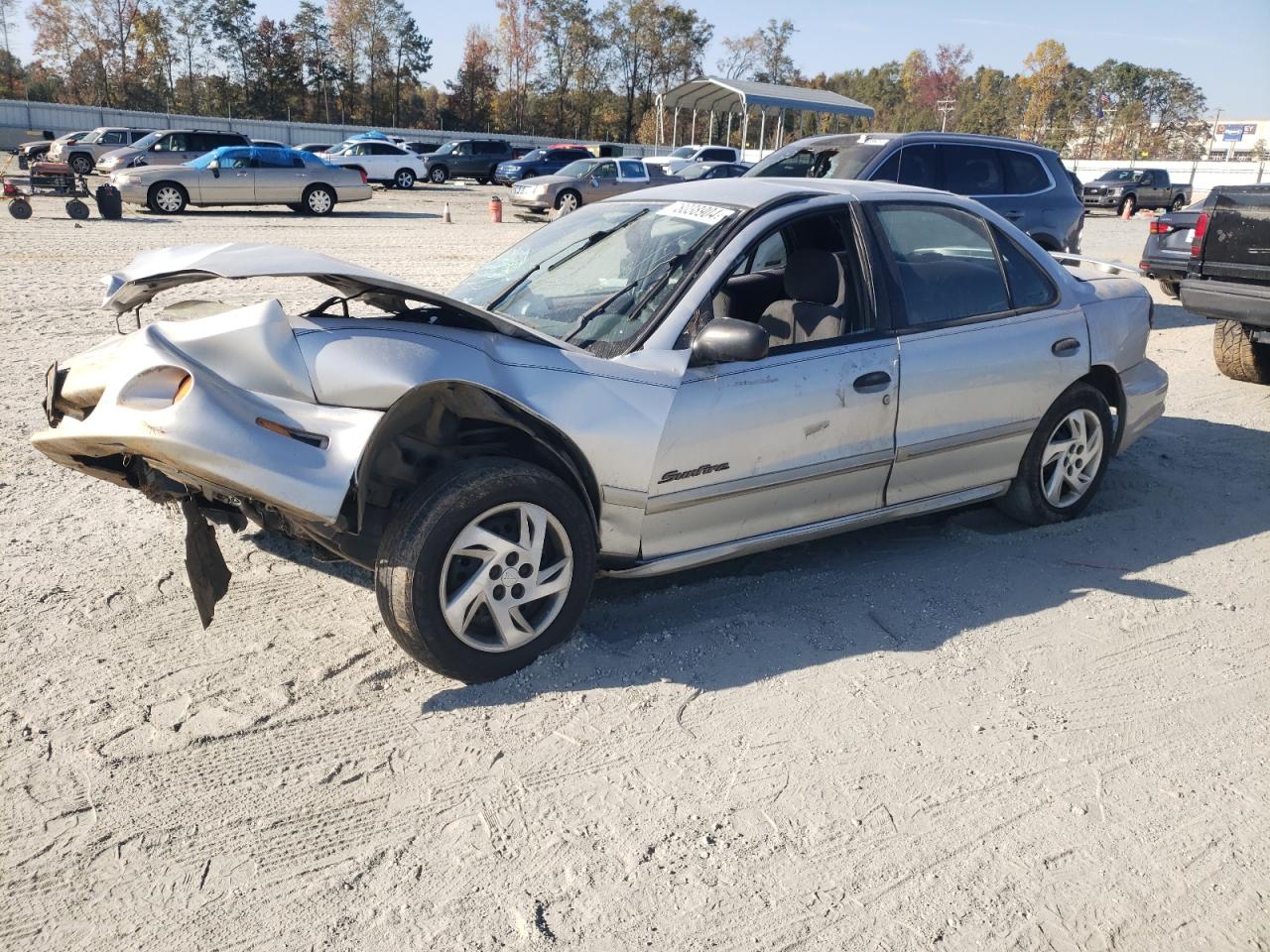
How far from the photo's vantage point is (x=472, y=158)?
38750 millimetres

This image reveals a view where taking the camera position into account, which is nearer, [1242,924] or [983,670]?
[1242,924]

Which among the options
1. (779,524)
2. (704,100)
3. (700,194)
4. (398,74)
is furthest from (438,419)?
(398,74)

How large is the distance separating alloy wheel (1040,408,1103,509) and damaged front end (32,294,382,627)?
3.49 metres

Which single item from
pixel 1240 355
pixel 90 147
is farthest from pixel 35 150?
pixel 1240 355

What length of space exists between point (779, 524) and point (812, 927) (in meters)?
1.89

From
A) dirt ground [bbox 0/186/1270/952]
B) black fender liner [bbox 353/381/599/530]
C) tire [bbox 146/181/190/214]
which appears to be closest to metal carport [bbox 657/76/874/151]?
tire [bbox 146/181/190/214]

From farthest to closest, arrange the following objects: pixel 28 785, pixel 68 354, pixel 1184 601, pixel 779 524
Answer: pixel 68 354 < pixel 1184 601 < pixel 779 524 < pixel 28 785

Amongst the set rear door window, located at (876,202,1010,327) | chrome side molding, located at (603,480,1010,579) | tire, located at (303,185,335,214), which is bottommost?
tire, located at (303,185,335,214)

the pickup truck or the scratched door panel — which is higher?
Answer: the scratched door panel

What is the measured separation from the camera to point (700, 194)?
460 centimetres

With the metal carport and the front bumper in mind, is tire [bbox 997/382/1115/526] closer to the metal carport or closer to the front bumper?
the front bumper

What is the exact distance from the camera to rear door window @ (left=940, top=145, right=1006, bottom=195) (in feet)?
33.6

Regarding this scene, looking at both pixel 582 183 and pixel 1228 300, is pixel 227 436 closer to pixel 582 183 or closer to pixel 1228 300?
pixel 1228 300

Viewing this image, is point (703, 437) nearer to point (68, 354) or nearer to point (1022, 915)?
point (1022, 915)
